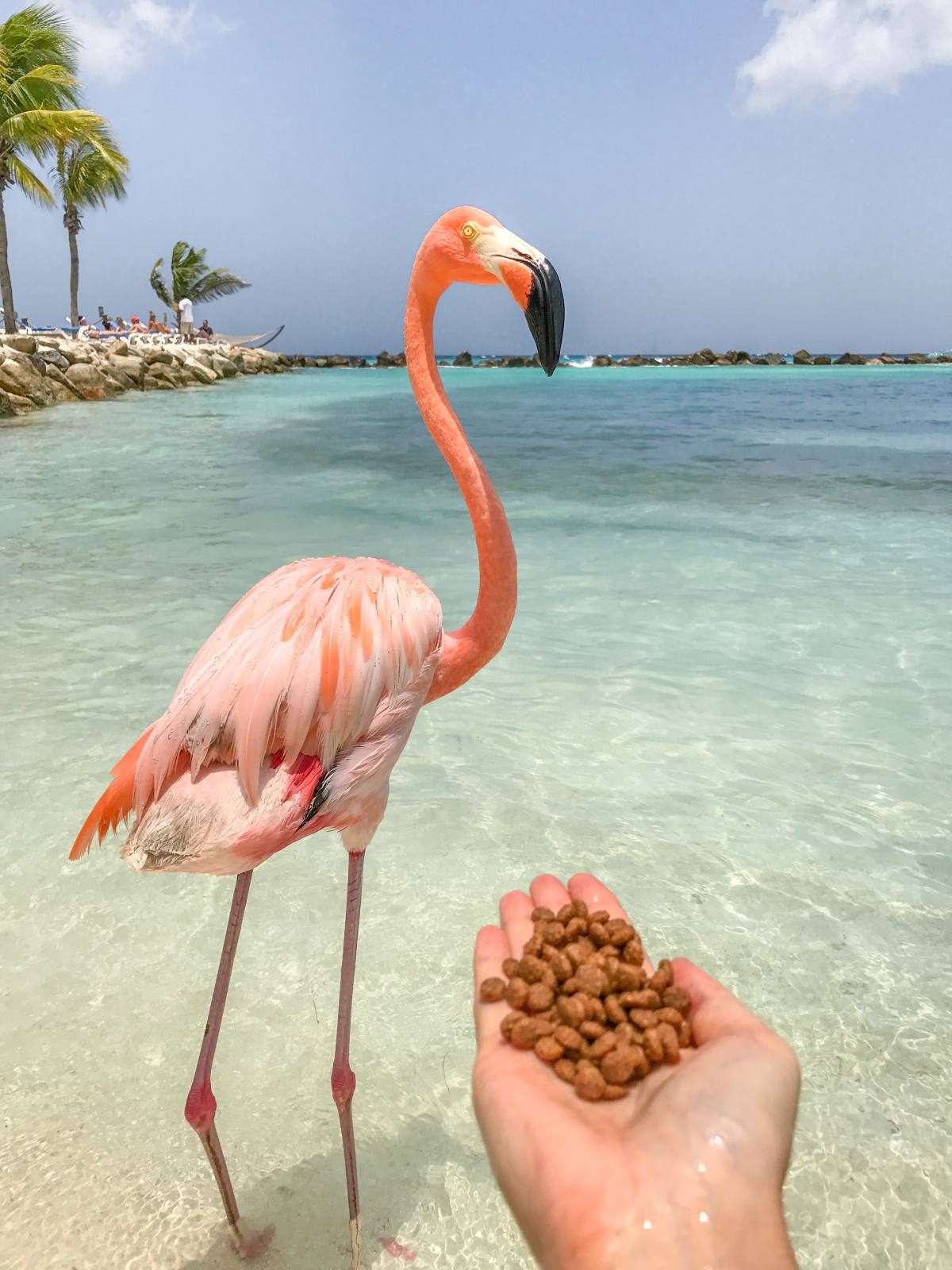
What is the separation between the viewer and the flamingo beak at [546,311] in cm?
181

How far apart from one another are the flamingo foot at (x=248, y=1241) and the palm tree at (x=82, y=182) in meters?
30.4

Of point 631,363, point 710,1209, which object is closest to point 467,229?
point 710,1209

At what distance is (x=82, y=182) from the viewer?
2819 centimetres

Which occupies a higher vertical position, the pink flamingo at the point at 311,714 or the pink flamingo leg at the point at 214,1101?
the pink flamingo at the point at 311,714

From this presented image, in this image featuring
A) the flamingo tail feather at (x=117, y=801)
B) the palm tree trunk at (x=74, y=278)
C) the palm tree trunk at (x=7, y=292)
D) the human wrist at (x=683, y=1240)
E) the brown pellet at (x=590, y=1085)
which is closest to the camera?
the human wrist at (x=683, y=1240)

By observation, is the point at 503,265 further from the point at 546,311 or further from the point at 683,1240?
the point at 683,1240

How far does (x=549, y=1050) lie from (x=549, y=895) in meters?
0.46

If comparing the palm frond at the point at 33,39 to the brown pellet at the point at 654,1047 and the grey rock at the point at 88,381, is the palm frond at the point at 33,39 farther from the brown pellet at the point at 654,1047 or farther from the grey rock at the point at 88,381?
the brown pellet at the point at 654,1047

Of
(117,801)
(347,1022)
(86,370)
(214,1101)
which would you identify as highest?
(86,370)

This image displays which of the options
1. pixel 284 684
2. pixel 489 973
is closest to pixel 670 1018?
pixel 489 973

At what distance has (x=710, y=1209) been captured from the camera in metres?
1.04

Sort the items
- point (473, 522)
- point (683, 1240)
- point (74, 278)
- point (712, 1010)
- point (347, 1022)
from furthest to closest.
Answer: point (74, 278) < point (473, 522) < point (347, 1022) < point (712, 1010) < point (683, 1240)

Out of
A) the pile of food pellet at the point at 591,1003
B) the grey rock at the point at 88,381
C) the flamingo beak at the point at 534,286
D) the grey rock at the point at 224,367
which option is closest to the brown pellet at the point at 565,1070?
the pile of food pellet at the point at 591,1003

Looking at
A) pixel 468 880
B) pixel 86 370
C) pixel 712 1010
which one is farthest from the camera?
pixel 86 370
